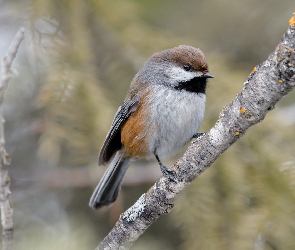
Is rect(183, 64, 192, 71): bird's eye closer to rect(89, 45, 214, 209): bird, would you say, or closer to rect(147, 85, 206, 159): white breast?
rect(89, 45, 214, 209): bird

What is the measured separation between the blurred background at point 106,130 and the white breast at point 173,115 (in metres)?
0.16

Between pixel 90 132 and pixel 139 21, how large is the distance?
0.90 m

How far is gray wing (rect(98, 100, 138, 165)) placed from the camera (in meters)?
2.87

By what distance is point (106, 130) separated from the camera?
2.82m

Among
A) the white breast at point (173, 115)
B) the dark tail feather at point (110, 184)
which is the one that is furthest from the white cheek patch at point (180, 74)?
the dark tail feather at point (110, 184)

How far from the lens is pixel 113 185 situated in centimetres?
332

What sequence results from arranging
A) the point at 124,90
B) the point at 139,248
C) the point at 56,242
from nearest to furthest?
the point at 56,242 < the point at 139,248 < the point at 124,90

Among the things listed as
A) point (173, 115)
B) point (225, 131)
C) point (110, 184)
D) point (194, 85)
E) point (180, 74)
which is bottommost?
point (225, 131)

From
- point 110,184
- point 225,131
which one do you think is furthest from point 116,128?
point 225,131

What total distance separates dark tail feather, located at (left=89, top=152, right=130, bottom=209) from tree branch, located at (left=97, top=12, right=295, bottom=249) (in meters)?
1.20

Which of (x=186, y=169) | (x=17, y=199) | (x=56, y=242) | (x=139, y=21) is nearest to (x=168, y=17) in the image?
(x=139, y=21)

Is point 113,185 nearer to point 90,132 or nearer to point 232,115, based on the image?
point 90,132

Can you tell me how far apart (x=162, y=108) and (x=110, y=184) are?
0.81 meters

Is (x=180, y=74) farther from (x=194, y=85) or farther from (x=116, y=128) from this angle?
(x=116, y=128)
